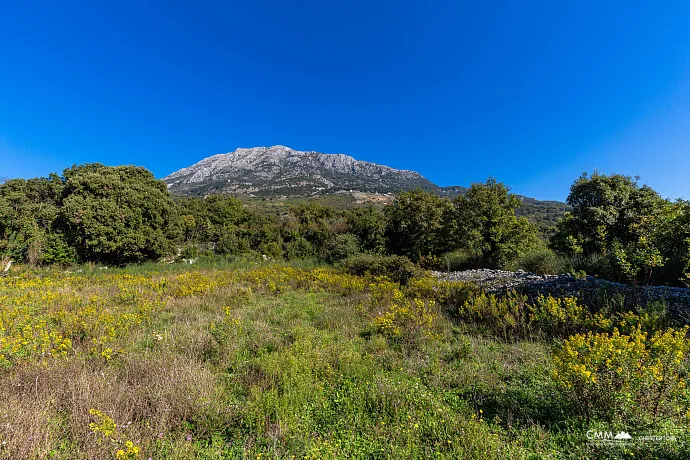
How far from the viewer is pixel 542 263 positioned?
9297mm

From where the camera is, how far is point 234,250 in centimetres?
1761

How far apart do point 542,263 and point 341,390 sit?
390 inches

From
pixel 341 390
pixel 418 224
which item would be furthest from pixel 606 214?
pixel 341 390

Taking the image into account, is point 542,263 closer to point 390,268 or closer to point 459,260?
point 459,260

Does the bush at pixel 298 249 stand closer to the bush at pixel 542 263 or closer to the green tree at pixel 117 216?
the green tree at pixel 117 216

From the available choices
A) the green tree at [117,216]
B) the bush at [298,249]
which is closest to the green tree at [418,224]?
the bush at [298,249]

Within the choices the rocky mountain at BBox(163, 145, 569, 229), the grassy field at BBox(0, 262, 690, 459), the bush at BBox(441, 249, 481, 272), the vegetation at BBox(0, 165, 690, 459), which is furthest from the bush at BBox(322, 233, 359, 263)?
the rocky mountain at BBox(163, 145, 569, 229)

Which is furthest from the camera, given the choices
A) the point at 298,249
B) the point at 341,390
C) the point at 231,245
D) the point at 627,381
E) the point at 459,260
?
the point at 298,249

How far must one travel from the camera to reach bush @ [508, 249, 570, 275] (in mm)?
8828

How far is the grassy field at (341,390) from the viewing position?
2.09 meters

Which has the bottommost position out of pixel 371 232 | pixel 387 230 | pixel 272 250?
pixel 272 250

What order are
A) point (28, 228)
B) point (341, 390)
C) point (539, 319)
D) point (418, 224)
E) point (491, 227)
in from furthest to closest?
point (418, 224) → point (28, 228) → point (491, 227) → point (539, 319) → point (341, 390)

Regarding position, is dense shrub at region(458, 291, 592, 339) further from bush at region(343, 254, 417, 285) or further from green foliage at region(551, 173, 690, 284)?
green foliage at region(551, 173, 690, 284)

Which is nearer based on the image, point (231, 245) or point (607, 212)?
point (607, 212)
